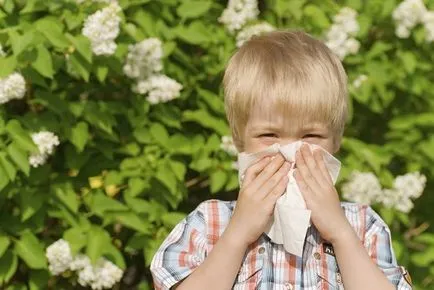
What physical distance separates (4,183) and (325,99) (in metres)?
1.58

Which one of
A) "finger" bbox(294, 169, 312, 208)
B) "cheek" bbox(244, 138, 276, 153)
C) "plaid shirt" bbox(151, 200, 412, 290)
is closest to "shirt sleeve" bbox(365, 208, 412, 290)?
"plaid shirt" bbox(151, 200, 412, 290)

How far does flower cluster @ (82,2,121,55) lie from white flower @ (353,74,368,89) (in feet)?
3.83

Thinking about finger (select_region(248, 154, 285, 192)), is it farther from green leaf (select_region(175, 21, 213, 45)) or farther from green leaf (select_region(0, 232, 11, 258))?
green leaf (select_region(175, 21, 213, 45))

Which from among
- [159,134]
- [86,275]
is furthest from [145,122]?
[86,275]

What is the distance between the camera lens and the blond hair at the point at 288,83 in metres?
2.74

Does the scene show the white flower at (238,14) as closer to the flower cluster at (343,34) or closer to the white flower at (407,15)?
the flower cluster at (343,34)

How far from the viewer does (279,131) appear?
2756mm

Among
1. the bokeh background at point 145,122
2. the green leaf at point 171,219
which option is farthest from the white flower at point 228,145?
the green leaf at point 171,219

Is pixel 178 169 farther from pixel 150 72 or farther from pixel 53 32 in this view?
pixel 53 32

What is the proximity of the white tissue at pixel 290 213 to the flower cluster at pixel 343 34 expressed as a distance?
1.92 meters

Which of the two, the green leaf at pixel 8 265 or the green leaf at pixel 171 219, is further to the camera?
the green leaf at pixel 171 219

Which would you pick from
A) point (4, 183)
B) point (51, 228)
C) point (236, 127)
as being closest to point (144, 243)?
point (51, 228)

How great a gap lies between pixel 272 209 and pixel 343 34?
2051mm

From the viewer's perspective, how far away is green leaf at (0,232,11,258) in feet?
13.3
